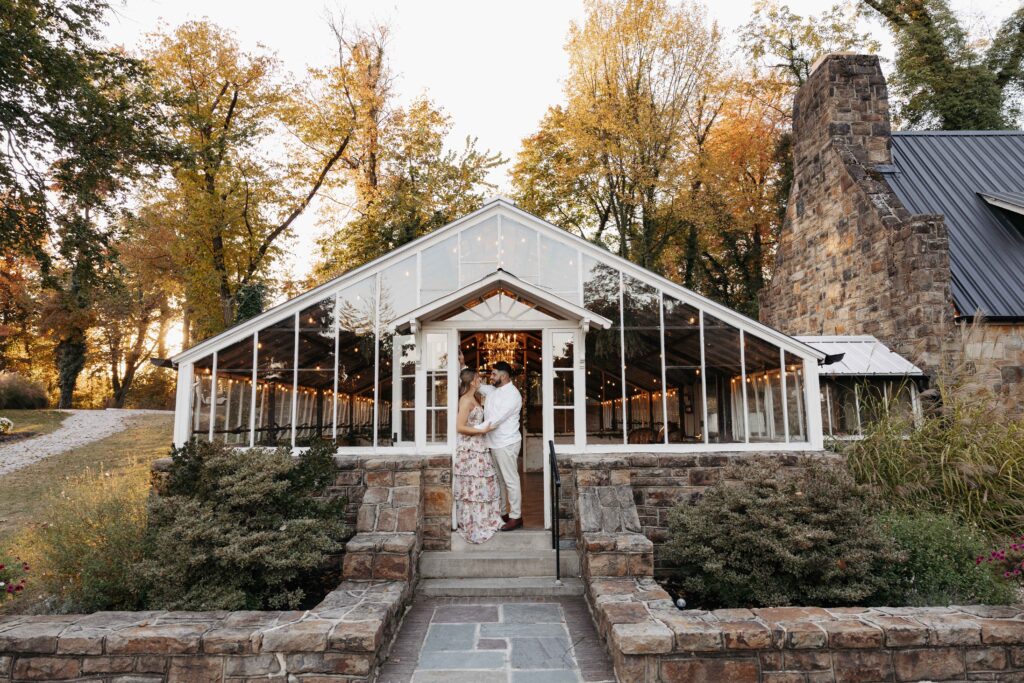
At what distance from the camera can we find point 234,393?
7121 millimetres

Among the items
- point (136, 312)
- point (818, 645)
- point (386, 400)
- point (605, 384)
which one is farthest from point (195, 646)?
point (136, 312)

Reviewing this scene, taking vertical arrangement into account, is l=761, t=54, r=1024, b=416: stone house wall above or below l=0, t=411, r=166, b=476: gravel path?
above

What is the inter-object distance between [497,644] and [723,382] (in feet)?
14.0

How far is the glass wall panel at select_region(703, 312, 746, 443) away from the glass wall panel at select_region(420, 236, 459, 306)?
327 centimetres

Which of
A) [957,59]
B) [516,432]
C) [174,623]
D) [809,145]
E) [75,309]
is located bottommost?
[174,623]

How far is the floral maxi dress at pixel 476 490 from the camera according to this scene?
6.32m

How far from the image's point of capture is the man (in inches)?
249

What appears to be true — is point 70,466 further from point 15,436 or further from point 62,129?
point 62,129

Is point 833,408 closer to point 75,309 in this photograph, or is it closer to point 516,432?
point 516,432

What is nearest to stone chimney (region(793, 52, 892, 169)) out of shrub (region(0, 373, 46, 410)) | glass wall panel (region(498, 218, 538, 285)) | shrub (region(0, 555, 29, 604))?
glass wall panel (region(498, 218, 538, 285))

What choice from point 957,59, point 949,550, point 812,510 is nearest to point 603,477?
point 812,510

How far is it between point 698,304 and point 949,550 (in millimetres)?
3511

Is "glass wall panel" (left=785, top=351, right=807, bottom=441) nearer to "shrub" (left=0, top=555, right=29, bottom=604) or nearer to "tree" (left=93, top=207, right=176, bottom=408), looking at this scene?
"shrub" (left=0, top=555, right=29, bottom=604)

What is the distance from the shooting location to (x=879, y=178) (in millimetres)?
11562
